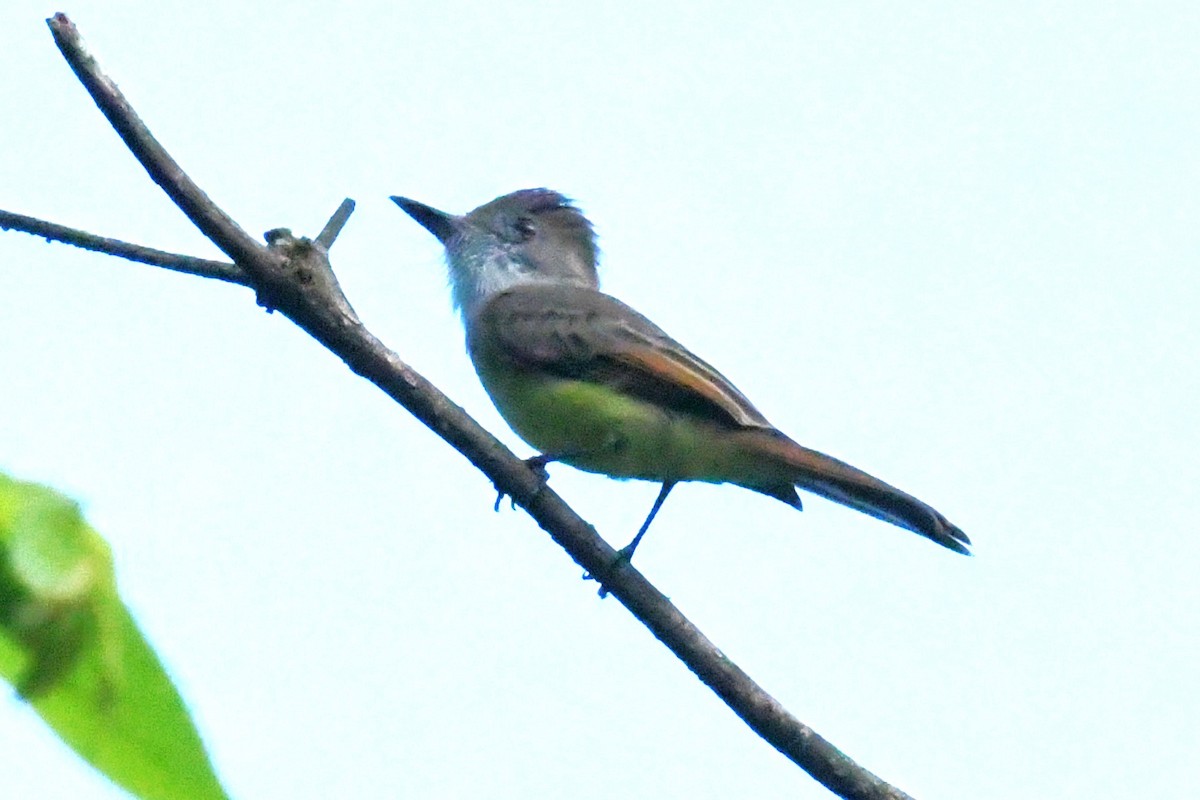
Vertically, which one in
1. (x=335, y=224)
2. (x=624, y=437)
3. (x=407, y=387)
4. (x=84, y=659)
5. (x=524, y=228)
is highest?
(x=524, y=228)

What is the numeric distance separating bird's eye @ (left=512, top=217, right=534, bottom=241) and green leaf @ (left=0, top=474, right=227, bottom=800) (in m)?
8.15

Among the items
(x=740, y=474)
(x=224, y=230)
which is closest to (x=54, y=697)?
(x=224, y=230)

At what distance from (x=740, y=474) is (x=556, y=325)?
46.9 inches

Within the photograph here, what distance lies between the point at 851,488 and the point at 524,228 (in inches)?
149

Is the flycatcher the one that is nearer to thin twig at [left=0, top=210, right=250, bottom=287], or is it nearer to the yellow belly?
the yellow belly

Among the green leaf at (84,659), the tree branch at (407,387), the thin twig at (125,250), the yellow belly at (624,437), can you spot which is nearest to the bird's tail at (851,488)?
the yellow belly at (624,437)

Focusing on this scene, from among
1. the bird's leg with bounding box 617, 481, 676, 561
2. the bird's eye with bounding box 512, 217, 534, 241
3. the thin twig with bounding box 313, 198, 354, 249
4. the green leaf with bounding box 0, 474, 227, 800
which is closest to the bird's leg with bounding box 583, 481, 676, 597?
the bird's leg with bounding box 617, 481, 676, 561

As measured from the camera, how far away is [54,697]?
72cm

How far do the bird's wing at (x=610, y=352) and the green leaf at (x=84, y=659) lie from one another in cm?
547

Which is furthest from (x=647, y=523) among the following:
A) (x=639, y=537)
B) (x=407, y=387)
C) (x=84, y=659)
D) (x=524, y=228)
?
(x=84, y=659)

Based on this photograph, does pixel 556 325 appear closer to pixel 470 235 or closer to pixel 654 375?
pixel 654 375

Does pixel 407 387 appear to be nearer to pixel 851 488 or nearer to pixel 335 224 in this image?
pixel 335 224

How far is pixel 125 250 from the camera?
139 inches

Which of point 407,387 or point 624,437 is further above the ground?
point 624,437
